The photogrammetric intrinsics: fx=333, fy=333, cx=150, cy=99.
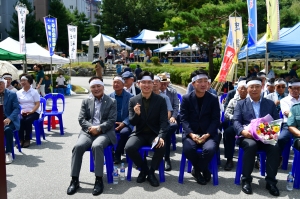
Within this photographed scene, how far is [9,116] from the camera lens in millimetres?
6418

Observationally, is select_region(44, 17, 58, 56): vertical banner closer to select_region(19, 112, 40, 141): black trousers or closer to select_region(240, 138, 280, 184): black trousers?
select_region(19, 112, 40, 141): black trousers

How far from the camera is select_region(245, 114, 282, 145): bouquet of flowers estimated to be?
15.9 feet

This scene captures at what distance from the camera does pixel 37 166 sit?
19.6ft

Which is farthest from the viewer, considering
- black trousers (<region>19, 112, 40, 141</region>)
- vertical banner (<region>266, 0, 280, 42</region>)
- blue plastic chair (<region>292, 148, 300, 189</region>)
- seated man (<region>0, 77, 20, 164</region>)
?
vertical banner (<region>266, 0, 280, 42</region>)

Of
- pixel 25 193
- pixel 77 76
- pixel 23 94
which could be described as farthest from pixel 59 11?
pixel 25 193

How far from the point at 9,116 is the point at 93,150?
2394 mm

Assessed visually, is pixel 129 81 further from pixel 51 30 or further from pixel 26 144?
pixel 51 30

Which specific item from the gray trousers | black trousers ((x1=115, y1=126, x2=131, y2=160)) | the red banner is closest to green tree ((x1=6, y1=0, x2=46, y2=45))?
the red banner

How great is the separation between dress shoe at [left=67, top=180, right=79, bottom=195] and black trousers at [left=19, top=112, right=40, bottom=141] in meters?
2.90

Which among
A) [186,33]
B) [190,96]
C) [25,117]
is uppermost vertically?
[186,33]

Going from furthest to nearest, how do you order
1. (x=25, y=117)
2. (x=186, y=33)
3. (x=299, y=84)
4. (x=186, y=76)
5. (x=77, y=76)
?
1. (x=77, y=76)
2. (x=186, y=76)
3. (x=186, y=33)
4. (x=25, y=117)
5. (x=299, y=84)

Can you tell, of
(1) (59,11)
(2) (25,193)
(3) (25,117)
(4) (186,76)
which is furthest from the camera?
(1) (59,11)

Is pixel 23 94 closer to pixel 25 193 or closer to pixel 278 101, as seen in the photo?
pixel 25 193

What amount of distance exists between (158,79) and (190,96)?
1254mm
